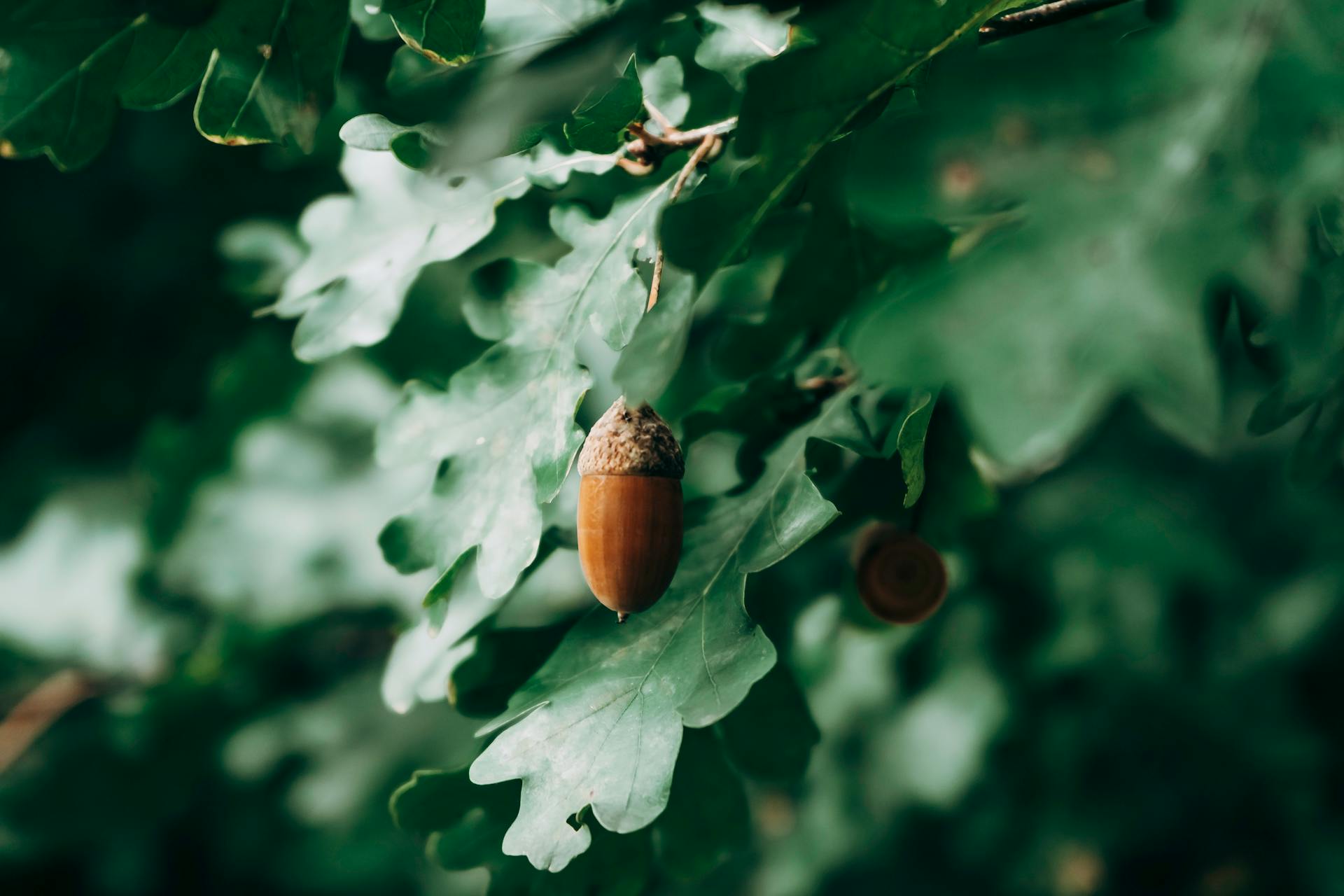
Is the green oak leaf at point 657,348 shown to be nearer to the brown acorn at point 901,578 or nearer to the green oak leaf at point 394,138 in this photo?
the green oak leaf at point 394,138

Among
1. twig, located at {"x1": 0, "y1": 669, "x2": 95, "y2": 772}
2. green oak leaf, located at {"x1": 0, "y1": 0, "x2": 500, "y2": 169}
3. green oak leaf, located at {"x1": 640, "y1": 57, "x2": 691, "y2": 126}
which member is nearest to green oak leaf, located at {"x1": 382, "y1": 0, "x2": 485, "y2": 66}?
green oak leaf, located at {"x1": 0, "y1": 0, "x2": 500, "y2": 169}

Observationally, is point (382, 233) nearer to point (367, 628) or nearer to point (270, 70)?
point (270, 70)

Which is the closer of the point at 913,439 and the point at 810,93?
the point at 810,93

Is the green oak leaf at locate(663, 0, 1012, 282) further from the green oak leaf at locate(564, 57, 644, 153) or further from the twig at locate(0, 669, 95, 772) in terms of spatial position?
the twig at locate(0, 669, 95, 772)

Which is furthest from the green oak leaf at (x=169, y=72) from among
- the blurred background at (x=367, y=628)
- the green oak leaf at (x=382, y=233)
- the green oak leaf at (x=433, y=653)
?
the blurred background at (x=367, y=628)

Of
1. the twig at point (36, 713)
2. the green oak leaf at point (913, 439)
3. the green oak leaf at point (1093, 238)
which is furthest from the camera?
the twig at point (36, 713)

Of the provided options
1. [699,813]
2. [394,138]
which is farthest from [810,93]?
[699,813]

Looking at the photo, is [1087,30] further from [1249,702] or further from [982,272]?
[1249,702]
